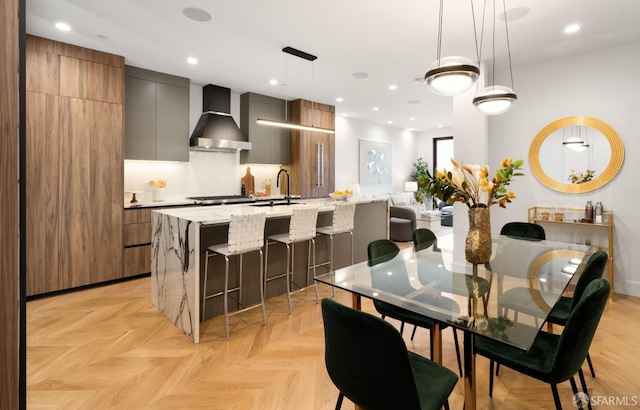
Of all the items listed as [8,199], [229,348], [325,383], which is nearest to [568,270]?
[325,383]

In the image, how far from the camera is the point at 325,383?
2146 mm

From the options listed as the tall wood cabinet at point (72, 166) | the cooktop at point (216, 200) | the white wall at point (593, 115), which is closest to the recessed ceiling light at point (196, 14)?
the tall wood cabinet at point (72, 166)

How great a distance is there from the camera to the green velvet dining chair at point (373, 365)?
3.65 ft

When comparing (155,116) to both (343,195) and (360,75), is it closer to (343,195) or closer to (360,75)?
(343,195)

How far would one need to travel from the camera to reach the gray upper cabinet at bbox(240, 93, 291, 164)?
5906mm

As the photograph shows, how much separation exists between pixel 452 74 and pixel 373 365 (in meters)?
1.71

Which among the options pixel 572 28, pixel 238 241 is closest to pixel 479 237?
pixel 238 241

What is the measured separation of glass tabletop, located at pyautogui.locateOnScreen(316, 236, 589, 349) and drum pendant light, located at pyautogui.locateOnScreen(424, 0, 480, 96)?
1.16 metres

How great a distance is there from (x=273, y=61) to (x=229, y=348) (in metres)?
3.50

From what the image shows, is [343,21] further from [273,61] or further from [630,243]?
[630,243]

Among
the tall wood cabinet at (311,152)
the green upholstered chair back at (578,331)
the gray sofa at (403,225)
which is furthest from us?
the gray sofa at (403,225)

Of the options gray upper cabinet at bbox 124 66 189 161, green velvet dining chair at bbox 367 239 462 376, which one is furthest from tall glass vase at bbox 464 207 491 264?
gray upper cabinet at bbox 124 66 189 161

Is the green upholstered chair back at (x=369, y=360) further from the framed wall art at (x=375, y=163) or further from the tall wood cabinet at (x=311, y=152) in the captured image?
the framed wall art at (x=375, y=163)

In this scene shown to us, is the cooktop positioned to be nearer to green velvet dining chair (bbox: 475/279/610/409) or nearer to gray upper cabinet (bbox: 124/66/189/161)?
→ gray upper cabinet (bbox: 124/66/189/161)
